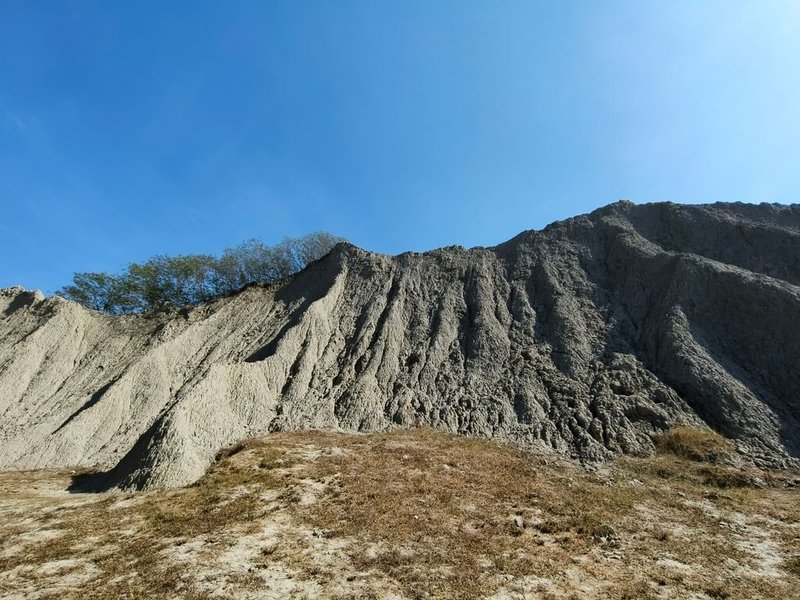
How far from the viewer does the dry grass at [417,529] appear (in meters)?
8.14

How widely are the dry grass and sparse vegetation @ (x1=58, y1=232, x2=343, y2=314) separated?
2688cm

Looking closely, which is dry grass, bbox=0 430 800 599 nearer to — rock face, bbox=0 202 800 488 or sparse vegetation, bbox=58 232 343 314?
rock face, bbox=0 202 800 488

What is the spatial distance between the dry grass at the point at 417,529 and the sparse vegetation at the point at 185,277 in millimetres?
26880

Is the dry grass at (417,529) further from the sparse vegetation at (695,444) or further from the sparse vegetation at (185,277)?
the sparse vegetation at (185,277)

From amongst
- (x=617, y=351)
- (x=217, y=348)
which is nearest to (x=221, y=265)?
(x=217, y=348)

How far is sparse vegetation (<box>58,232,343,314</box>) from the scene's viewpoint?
40.5 m

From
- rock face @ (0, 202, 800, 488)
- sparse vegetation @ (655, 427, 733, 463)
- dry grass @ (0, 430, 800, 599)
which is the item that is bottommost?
dry grass @ (0, 430, 800, 599)

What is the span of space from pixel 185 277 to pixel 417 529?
123 ft

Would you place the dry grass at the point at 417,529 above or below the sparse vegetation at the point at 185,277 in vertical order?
below

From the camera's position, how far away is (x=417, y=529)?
1048 cm

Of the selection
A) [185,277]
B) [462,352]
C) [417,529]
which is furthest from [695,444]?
[185,277]

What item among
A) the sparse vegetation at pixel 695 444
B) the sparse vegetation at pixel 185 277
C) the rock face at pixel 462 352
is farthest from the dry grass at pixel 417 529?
the sparse vegetation at pixel 185 277

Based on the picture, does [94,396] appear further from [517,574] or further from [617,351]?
[617,351]

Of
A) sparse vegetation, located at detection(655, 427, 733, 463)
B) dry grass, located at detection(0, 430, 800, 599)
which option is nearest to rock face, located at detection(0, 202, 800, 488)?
sparse vegetation, located at detection(655, 427, 733, 463)
